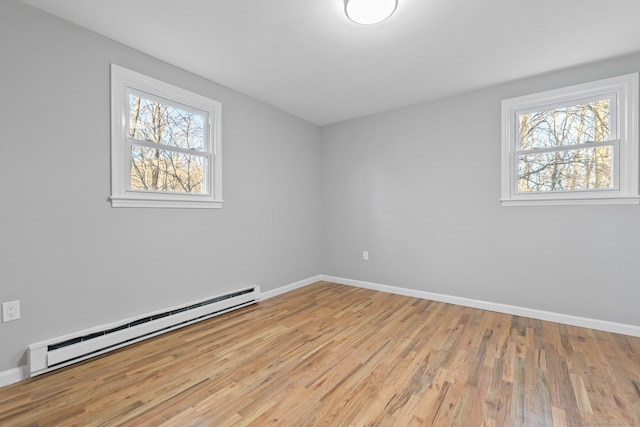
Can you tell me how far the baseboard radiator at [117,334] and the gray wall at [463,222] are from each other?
2116mm

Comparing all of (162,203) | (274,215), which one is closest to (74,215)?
(162,203)

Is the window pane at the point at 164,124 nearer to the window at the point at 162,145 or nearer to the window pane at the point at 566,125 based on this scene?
the window at the point at 162,145

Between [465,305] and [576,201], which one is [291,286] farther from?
[576,201]

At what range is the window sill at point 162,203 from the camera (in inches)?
91.7

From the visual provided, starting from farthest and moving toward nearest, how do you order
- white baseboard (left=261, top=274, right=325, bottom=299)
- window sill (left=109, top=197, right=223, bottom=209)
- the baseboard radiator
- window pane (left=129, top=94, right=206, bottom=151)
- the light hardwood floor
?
white baseboard (left=261, top=274, right=325, bottom=299), window pane (left=129, top=94, right=206, bottom=151), window sill (left=109, top=197, right=223, bottom=209), the baseboard radiator, the light hardwood floor

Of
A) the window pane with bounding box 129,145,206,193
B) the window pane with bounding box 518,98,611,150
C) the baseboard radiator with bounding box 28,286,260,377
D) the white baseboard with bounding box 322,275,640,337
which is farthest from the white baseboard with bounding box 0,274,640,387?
the window pane with bounding box 518,98,611,150

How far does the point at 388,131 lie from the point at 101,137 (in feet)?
10.8

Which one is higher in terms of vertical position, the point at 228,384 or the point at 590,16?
the point at 590,16

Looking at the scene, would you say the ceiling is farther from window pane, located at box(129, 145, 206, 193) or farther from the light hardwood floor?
the light hardwood floor

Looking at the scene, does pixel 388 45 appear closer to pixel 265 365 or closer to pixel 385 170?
pixel 385 170

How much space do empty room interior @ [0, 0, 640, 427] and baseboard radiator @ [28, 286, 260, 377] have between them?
0.6 inches

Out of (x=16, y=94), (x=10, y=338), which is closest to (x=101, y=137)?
(x=16, y=94)

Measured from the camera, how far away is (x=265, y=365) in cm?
203

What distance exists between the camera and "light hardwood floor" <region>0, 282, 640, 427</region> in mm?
1519
